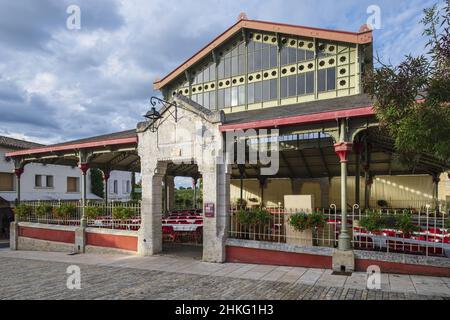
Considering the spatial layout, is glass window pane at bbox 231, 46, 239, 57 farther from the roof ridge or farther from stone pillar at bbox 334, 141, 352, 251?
stone pillar at bbox 334, 141, 352, 251

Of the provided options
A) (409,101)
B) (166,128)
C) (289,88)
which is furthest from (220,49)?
(409,101)

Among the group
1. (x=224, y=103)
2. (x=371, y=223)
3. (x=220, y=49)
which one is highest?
(x=220, y=49)

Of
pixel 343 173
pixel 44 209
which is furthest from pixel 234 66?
pixel 343 173

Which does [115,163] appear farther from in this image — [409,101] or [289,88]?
[409,101]

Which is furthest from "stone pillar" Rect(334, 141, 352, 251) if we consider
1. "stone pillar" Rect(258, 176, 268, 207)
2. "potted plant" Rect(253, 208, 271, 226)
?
"stone pillar" Rect(258, 176, 268, 207)

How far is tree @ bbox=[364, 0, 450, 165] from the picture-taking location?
4.70 metres

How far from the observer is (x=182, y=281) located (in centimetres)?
803

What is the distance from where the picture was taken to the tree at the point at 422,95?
4703 millimetres

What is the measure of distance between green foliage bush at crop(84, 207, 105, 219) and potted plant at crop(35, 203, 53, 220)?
2.91m

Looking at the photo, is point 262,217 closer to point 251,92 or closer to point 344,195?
point 344,195

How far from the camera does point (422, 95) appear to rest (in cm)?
498

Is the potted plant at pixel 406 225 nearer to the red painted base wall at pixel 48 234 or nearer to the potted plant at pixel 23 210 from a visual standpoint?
the red painted base wall at pixel 48 234

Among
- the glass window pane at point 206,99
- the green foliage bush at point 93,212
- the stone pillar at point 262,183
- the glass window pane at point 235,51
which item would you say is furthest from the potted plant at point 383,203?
the green foliage bush at point 93,212
